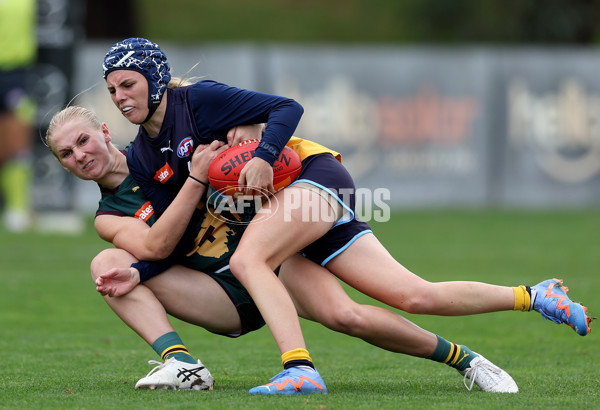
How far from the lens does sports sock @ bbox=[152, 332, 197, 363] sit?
4145 mm

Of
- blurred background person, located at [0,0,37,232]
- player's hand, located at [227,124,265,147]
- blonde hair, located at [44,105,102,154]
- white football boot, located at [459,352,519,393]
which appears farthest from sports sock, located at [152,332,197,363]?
blurred background person, located at [0,0,37,232]

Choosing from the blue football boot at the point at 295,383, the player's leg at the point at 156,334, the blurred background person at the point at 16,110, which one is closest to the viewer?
the blue football boot at the point at 295,383

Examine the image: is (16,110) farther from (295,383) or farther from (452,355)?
(295,383)

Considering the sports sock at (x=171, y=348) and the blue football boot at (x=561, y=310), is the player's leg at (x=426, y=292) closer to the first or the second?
the blue football boot at (x=561, y=310)

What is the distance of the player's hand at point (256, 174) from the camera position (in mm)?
3994

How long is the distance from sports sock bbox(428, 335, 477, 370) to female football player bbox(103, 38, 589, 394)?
0.52 feet

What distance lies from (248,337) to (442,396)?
2.34 metres

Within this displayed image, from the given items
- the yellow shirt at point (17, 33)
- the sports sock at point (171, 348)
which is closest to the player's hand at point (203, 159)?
the sports sock at point (171, 348)

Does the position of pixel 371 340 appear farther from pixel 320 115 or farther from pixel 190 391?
pixel 320 115

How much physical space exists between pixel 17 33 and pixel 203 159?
10.2m

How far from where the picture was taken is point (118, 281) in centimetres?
420

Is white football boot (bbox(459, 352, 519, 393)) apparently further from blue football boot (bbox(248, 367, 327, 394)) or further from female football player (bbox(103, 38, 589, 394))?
blue football boot (bbox(248, 367, 327, 394))

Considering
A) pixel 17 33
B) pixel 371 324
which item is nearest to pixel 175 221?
pixel 371 324

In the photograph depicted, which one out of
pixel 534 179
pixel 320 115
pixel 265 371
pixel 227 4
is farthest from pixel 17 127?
pixel 227 4
